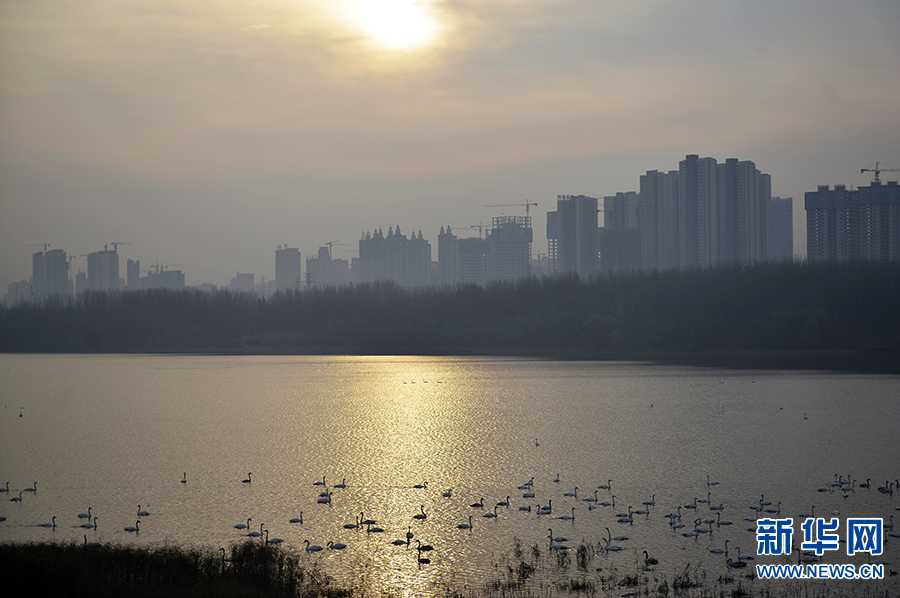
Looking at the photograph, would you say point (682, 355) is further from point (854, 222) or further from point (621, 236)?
point (621, 236)

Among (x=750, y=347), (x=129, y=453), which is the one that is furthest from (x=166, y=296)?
(x=129, y=453)

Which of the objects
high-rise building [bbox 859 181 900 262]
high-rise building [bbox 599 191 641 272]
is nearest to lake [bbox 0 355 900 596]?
high-rise building [bbox 859 181 900 262]

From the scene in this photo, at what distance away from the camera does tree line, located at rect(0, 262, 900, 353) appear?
74500 mm

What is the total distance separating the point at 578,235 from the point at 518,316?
89.5 meters

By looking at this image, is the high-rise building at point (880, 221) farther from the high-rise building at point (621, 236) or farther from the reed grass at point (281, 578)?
the reed grass at point (281, 578)

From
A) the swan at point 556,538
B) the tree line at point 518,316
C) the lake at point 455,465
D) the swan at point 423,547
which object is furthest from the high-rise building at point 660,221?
the swan at point 423,547

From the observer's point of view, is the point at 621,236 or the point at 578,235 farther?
the point at 578,235

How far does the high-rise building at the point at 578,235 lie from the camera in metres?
176

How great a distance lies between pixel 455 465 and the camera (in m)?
25.7

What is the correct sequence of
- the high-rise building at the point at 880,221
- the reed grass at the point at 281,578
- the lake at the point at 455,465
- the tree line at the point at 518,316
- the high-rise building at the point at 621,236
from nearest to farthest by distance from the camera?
the reed grass at the point at 281,578 → the lake at the point at 455,465 → the tree line at the point at 518,316 → the high-rise building at the point at 880,221 → the high-rise building at the point at 621,236

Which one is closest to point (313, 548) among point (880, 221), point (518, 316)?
point (518, 316)

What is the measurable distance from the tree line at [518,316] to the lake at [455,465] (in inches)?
1038

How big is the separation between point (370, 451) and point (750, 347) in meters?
55.6

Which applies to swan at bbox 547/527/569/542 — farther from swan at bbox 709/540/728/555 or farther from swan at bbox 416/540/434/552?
swan at bbox 709/540/728/555
